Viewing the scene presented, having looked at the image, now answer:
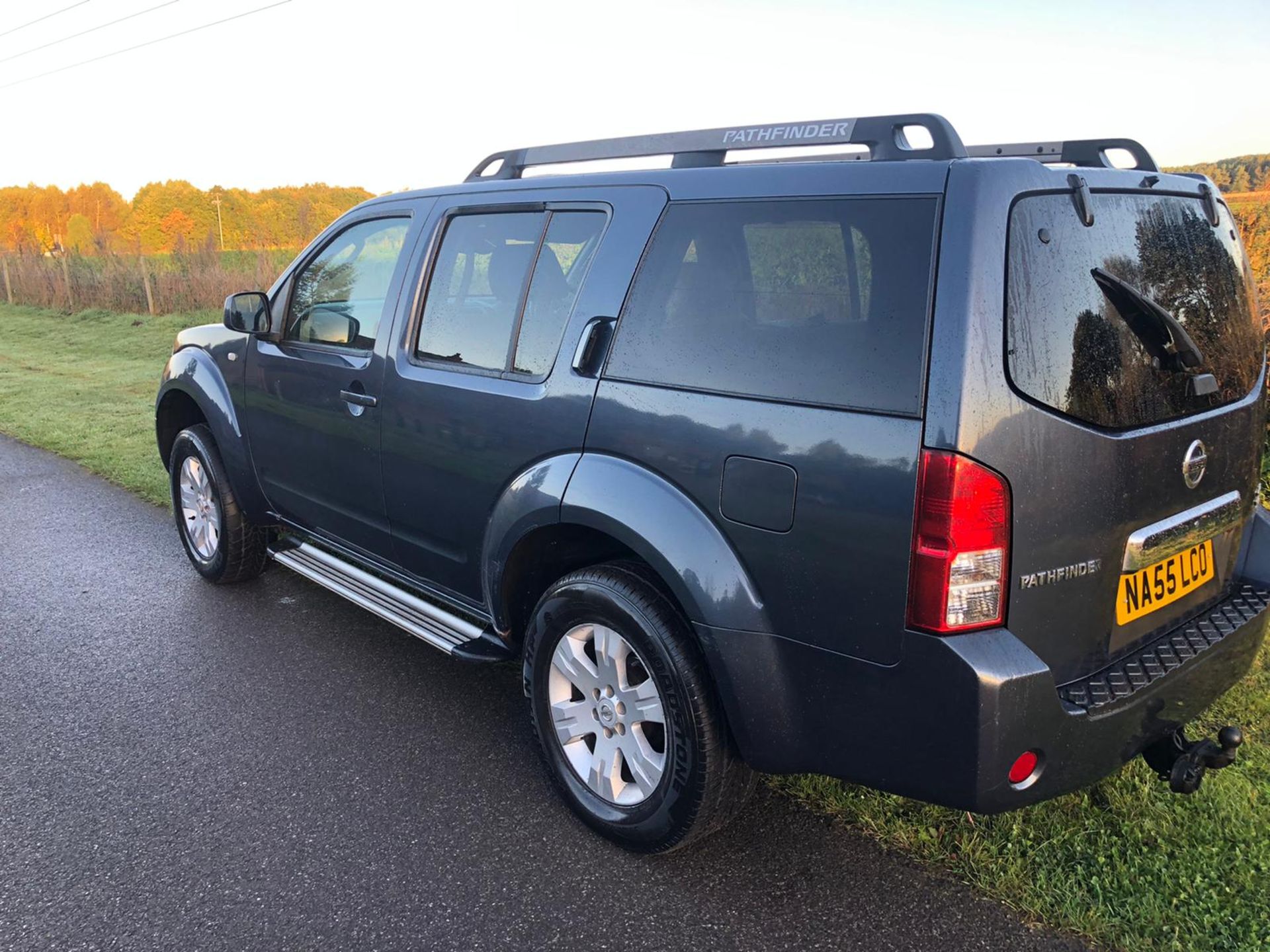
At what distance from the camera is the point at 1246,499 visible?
108 inches

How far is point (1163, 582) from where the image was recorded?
2.41 meters

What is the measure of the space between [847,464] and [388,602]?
7.19ft

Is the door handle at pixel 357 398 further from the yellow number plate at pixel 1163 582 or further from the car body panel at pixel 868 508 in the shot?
the yellow number plate at pixel 1163 582

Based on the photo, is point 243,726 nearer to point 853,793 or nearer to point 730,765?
point 730,765

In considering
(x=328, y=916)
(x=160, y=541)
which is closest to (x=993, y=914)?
(x=328, y=916)

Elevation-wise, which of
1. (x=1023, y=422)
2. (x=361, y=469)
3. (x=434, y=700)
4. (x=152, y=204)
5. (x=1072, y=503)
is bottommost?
(x=434, y=700)

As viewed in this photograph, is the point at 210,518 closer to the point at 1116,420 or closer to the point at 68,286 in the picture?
the point at 1116,420

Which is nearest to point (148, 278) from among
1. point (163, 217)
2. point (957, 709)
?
point (957, 709)

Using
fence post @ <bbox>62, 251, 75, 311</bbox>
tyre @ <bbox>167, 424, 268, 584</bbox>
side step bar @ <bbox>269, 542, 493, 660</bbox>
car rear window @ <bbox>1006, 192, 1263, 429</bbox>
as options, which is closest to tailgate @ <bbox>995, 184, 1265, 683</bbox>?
car rear window @ <bbox>1006, 192, 1263, 429</bbox>

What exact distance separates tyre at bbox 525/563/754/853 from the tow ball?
3.54 ft

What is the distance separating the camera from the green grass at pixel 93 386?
26.2ft

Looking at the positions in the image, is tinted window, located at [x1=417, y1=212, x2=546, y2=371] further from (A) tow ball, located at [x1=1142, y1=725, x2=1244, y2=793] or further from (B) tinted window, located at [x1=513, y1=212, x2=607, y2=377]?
(A) tow ball, located at [x1=1142, y1=725, x2=1244, y2=793]

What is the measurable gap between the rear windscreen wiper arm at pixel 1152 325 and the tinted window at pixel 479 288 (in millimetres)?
1741

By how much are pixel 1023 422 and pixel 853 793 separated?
1495mm
